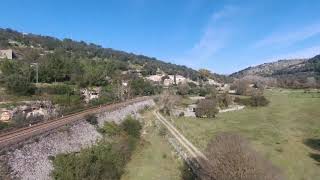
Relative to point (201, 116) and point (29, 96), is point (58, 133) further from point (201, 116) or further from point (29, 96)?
point (201, 116)

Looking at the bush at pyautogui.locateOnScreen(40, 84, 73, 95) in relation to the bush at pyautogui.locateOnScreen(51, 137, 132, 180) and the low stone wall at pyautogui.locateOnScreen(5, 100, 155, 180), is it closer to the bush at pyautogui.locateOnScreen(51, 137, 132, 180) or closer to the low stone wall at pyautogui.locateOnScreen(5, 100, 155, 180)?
the low stone wall at pyautogui.locateOnScreen(5, 100, 155, 180)

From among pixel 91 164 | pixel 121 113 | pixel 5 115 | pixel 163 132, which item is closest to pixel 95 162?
pixel 91 164

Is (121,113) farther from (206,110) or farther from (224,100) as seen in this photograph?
Answer: (224,100)

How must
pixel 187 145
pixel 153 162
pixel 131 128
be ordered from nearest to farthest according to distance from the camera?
pixel 153 162, pixel 187 145, pixel 131 128

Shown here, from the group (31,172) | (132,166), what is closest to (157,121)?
(132,166)

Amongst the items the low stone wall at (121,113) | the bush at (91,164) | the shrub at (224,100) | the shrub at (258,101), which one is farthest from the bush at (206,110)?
the bush at (91,164)

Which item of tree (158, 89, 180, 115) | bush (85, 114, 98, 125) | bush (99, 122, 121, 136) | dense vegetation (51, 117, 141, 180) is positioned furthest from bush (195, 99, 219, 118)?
dense vegetation (51, 117, 141, 180)
